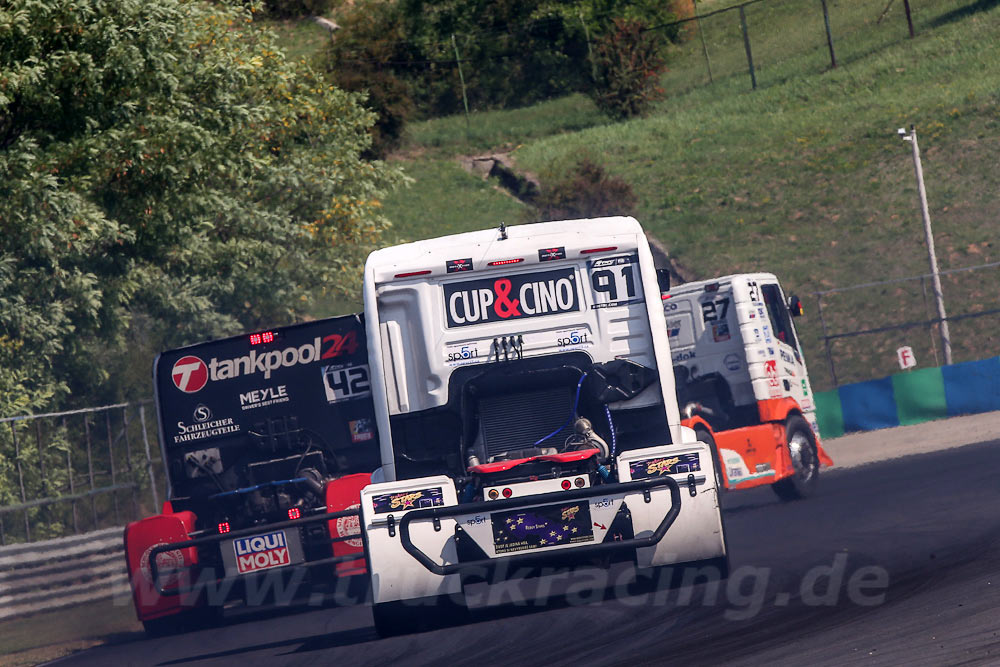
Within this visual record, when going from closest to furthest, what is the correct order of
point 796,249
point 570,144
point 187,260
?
point 187,260 → point 796,249 → point 570,144

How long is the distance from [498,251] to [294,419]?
436cm

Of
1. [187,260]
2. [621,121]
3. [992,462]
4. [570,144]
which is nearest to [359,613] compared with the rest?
[992,462]

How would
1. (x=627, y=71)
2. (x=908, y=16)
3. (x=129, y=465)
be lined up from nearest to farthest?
(x=129, y=465) < (x=908, y=16) < (x=627, y=71)

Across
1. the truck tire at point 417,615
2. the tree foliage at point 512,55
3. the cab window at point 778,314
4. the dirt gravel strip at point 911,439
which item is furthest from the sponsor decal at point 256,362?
the tree foliage at point 512,55

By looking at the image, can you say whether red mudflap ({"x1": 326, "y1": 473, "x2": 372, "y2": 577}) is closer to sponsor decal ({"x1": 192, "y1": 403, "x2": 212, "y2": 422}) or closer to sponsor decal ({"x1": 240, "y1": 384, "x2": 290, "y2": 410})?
sponsor decal ({"x1": 240, "y1": 384, "x2": 290, "y2": 410})

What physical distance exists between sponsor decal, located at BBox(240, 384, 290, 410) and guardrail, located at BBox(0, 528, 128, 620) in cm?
437

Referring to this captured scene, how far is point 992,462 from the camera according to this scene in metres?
16.8

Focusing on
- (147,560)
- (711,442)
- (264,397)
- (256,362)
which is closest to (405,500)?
(147,560)

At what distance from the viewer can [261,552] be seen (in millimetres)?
12258

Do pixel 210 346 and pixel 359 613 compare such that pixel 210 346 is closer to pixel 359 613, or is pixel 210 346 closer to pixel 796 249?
pixel 359 613

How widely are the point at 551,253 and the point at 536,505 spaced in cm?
239

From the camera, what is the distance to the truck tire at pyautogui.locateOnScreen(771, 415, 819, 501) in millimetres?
17203

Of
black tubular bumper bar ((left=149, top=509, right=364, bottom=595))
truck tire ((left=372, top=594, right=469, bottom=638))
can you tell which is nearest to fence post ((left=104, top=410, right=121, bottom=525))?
black tubular bumper bar ((left=149, top=509, right=364, bottom=595))

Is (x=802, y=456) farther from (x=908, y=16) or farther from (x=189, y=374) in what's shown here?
(x=908, y=16)
